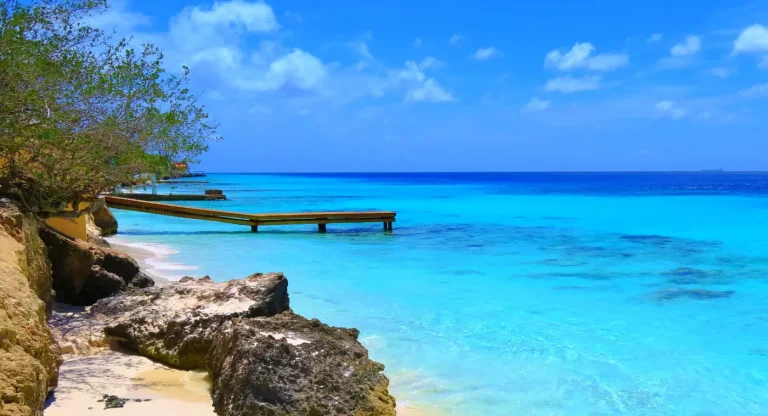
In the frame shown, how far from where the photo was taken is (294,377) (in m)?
4.02

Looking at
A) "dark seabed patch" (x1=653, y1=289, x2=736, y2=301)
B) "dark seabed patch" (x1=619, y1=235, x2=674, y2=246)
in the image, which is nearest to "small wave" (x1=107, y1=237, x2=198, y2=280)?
"dark seabed patch" (x1=653, y1=289, x2=736, y2=301)

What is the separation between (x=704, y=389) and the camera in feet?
19.5

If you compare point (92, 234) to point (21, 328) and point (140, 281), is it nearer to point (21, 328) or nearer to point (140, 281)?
point (140, 281)

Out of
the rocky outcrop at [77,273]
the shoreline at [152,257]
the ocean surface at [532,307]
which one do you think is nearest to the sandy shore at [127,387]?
the rocky outcrop at [77,273]

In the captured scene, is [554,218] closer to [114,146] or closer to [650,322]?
[650,322]

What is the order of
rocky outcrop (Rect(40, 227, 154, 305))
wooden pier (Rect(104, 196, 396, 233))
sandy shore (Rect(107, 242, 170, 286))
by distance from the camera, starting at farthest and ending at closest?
wooden pier (Rect(104, 196, 396, 233)) → sandy shore (Rect(107, 242, 170, 286)) → rocky outcrop (Rect(40, 227, 154, 305))

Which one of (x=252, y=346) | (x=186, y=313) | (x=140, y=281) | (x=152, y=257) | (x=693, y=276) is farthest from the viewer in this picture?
(x=152, y=257)

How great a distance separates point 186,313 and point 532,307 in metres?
5.44

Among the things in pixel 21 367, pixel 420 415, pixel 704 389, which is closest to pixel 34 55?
pixel 21 367

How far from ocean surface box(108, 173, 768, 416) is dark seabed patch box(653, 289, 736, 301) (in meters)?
0.03

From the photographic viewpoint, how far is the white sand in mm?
4141

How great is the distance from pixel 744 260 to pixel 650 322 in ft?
25.0

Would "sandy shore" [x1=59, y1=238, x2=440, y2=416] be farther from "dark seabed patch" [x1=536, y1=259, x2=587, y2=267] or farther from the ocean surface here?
"dark seabed patch" [x1=536, y1=259, x2=587, y2=267]

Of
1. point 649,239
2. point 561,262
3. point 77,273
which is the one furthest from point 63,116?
point 649,239
